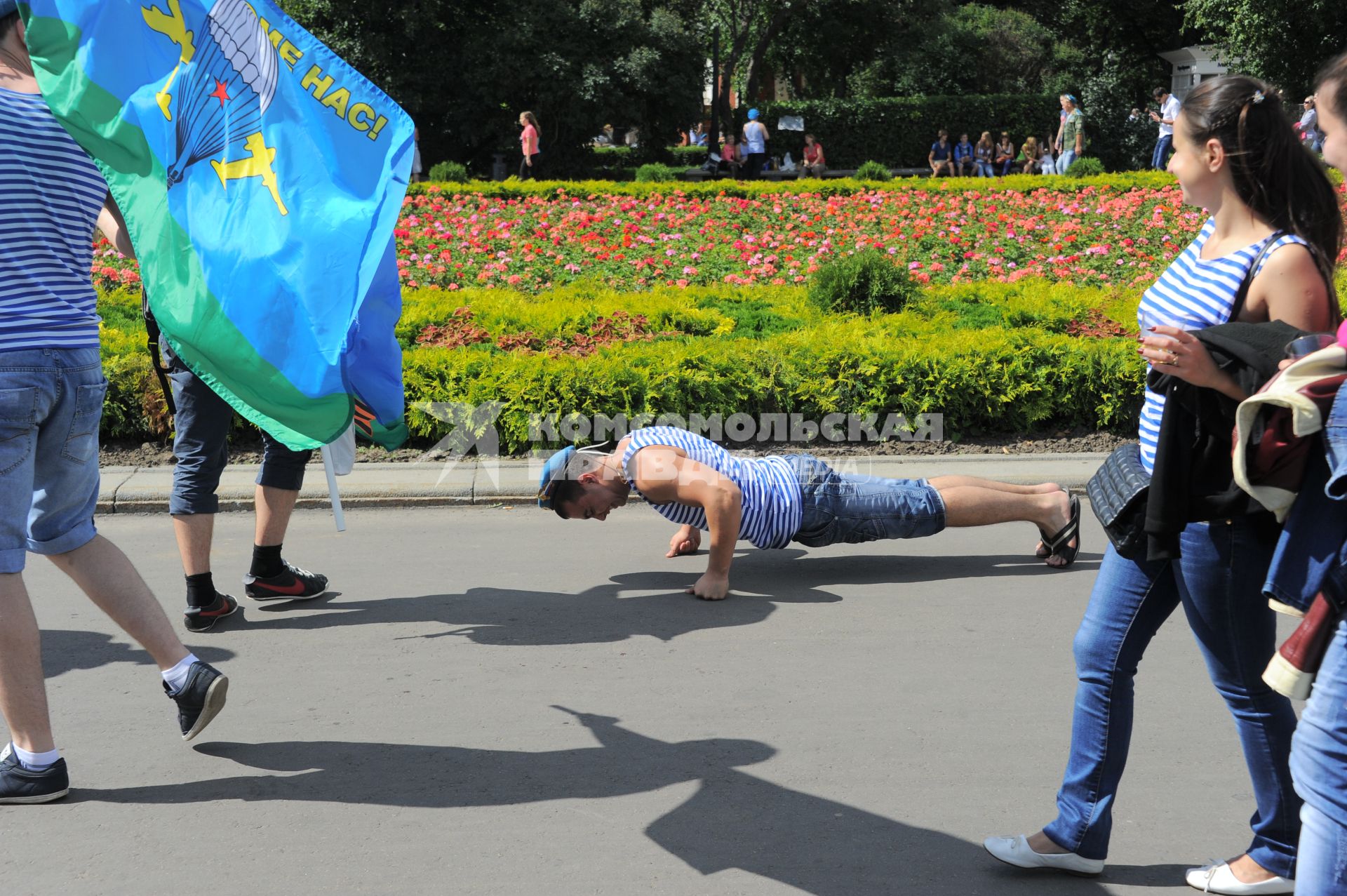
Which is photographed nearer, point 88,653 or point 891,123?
point 88,653

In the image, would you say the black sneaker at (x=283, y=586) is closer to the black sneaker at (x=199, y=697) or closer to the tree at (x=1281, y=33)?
the black sneaker at (x=199, y=697)

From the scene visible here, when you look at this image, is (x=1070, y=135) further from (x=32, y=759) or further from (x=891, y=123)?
(x=32, y=759)

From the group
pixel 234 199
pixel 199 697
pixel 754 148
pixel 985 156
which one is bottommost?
pixel 199 697

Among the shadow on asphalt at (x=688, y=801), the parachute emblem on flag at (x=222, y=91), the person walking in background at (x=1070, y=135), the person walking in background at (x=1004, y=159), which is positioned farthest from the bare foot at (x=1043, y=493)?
the person walking in background at (x=1004, y=159)

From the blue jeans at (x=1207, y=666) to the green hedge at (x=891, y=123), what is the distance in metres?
29.5

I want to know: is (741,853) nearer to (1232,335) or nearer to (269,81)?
(1232,335)

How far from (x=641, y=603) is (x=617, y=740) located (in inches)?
49.9

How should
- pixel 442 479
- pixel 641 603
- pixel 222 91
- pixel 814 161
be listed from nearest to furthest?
pixel 222 91 → pixel 641 603 → pixel 442 479 → pixel 814 161

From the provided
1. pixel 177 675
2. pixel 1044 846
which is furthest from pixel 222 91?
pixel 1044 846

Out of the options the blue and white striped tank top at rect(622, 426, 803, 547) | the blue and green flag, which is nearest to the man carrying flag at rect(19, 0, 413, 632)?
the blue and green flag

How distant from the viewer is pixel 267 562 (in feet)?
16.6

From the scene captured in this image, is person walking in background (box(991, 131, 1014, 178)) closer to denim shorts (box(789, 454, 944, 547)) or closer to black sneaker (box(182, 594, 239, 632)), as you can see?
denim shorts (box(789, 454, 944, 547))

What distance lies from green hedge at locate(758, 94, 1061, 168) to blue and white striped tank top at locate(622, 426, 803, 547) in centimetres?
2731

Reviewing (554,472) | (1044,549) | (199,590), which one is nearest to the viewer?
(199,590)
